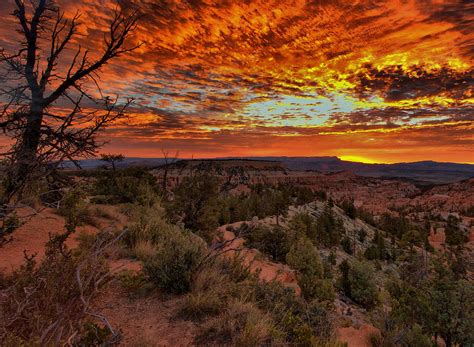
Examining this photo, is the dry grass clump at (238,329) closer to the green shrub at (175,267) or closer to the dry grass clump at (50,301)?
the green shrub at (175,267)

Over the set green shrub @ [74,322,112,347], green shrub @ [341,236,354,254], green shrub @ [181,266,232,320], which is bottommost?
green shrub @ [341,236,354,254]

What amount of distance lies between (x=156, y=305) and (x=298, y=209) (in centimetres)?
3964

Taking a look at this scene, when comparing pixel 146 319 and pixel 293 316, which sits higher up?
pixel 146 319

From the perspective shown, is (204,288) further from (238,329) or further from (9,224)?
(9,224)

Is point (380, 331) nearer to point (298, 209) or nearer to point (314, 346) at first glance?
point (314, 346)

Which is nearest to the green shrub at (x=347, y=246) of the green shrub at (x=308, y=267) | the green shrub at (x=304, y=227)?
the green shrub at (x=304, y=227)

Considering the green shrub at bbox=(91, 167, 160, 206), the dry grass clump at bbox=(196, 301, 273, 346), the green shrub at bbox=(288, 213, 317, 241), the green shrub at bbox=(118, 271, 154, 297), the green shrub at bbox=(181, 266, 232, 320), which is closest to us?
the dry grass clump at bbox=(196, 301, 273, 346)

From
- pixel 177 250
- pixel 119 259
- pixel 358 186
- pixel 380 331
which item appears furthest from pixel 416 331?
pixel 358 186

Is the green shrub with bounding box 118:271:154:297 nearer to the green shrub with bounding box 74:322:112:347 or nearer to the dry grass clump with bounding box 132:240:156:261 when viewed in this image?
the dry grass clump with bounding box 132:240:156:261

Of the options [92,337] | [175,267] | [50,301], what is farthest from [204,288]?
→ [50,301]

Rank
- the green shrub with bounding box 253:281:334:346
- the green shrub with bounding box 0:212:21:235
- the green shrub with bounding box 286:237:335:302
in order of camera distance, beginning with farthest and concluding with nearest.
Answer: the green shrub with bounding box 286:237:335:302
the green shrub with bounding box 0:212:21:235
the green shrub with bounding box 253:281:334:346

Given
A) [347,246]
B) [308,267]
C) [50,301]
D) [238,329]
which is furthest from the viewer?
[347,246]

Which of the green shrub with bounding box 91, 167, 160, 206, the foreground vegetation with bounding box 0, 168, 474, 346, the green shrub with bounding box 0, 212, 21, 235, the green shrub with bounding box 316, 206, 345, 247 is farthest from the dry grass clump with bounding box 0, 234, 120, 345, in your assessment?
the green shrub with bounding box 316, 206, 345, 247

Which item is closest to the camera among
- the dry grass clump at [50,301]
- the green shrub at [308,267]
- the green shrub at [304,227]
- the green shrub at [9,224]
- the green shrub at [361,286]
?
the dry grass clump at [50,301]
